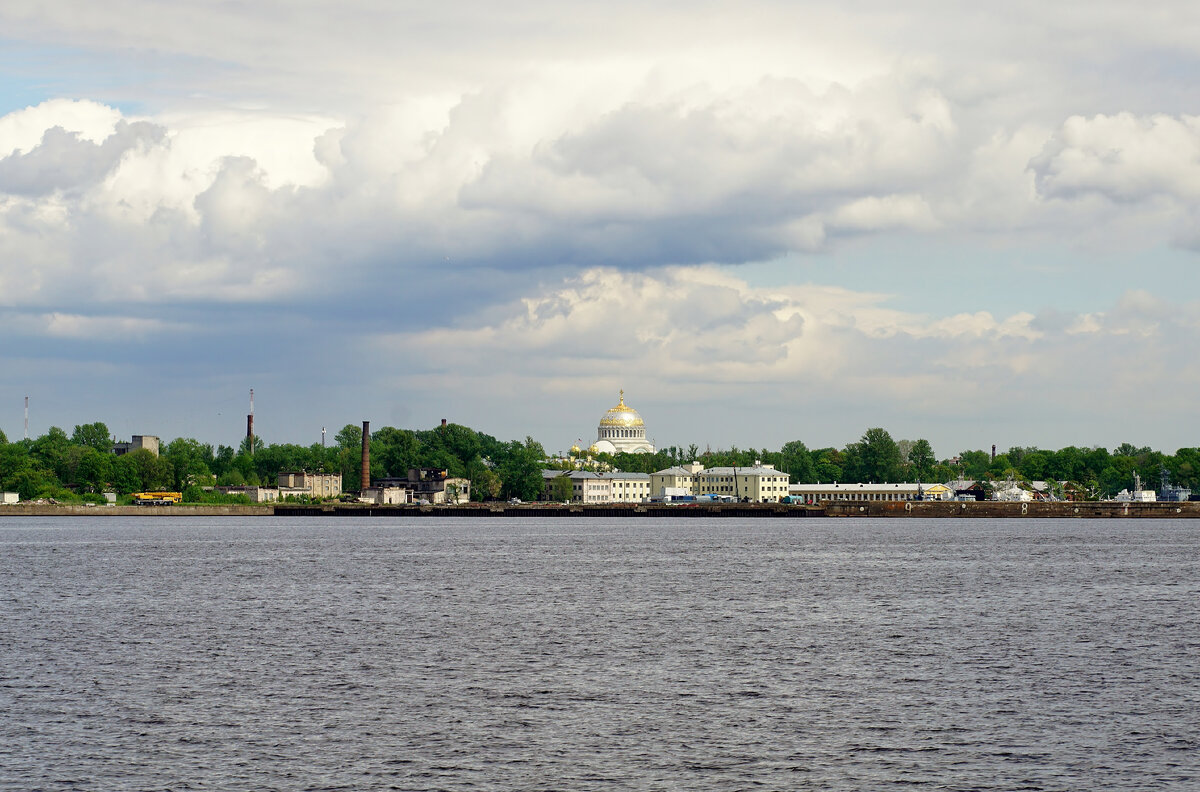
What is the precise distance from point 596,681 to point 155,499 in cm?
17593

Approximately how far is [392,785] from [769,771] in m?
6.30

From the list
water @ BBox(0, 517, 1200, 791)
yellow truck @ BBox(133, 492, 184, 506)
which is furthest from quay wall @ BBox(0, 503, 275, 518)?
water @ BBox(0, 517, 1200, 791)

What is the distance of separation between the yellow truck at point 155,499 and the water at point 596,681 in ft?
434

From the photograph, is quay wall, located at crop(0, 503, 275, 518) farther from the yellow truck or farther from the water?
the water

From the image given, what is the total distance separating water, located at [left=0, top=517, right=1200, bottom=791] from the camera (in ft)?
75.3

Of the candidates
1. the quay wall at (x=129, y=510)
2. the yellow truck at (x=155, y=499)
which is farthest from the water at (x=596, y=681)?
the yellow truck at (x=155, y=499)

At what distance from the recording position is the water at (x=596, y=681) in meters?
22.9

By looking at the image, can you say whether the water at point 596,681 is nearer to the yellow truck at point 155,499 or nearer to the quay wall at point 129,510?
the quay wall at point 129,510

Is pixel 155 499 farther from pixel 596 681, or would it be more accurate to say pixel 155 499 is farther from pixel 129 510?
pixel 596 681

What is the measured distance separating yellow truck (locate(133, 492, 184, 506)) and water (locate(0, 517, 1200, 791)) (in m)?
132

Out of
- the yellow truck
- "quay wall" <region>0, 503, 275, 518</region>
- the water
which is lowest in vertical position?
the water

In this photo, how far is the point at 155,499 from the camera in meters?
195

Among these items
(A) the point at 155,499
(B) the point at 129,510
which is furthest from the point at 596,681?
(A) the point at 155,499

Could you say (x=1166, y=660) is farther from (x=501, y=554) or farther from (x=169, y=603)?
(x=501, y=554)
